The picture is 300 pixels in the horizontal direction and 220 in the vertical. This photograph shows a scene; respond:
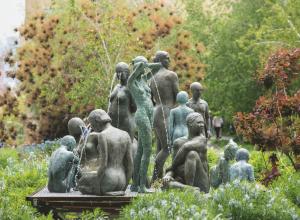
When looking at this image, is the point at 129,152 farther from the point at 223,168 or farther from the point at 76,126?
the point at 76,126

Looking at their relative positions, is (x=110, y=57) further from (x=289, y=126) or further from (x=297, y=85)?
(x=289, y=126)

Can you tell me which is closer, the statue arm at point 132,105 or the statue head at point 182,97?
the statue arm at point 132,105

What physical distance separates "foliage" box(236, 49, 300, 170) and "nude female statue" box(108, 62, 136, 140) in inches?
66.3

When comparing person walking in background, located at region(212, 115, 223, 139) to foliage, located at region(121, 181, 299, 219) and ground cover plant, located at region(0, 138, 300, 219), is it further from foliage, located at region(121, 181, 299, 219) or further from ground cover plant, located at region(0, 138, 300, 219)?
foliage, located at region(121, 181, 299, 219)

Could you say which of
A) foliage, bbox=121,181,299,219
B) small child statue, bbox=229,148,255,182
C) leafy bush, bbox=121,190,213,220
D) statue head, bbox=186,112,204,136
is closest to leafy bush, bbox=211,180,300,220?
foliage, bbox=121,181,299,219

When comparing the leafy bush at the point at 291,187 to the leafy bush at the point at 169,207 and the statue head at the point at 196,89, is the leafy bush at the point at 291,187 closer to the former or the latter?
the leafy bush at the point at 169,207

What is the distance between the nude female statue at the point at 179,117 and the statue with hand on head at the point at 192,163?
202 centimetres

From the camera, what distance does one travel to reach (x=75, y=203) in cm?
1084

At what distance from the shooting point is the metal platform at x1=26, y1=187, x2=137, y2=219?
35.3 ft

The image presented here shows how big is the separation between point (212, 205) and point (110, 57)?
1603 cm

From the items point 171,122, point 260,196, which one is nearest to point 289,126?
point 171,122

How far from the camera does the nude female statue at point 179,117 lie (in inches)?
519

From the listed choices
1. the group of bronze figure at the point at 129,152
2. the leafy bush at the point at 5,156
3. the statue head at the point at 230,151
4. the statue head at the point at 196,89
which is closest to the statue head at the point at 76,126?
the group of bronze figure at the point at 129,152

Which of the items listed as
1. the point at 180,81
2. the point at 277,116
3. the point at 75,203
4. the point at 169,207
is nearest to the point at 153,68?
the point at 277,116
